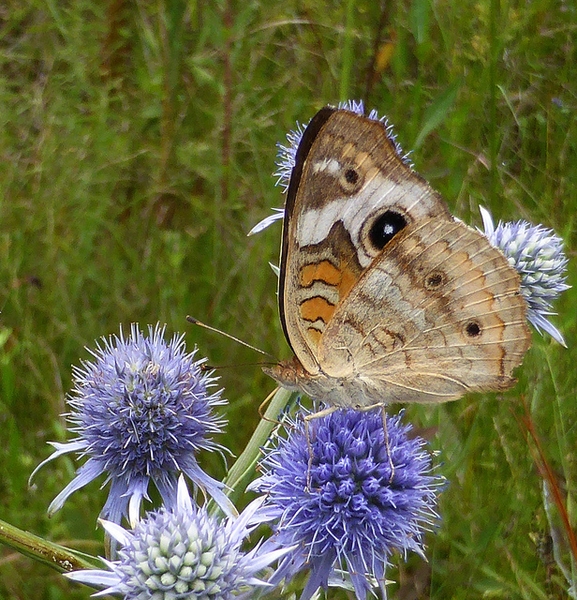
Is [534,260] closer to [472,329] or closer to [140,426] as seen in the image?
[472,329]

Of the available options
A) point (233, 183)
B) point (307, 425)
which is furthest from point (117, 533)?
point (233, 183)

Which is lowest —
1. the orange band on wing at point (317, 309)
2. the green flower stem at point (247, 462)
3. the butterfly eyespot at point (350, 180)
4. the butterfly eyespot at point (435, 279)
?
the green flower stem at point (247, 462)

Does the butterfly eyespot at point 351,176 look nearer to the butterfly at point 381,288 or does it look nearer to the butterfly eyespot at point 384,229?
the butterfly at point 381,288

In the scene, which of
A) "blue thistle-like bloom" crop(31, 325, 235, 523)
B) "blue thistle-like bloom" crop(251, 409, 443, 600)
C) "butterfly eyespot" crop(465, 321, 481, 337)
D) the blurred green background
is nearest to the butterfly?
"butterfly eyespot" crop(465, 321, 481, 337)

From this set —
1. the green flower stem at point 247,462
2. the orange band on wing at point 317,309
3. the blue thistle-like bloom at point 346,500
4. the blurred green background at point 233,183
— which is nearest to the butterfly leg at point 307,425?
the blue thistle-like bloom at point 346,500

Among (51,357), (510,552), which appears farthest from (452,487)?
(51,357)

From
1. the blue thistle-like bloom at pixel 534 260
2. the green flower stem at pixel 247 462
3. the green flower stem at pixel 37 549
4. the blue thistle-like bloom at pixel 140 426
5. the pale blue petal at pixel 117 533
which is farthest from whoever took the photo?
the blue thistle-like bloom at pixel 534 260
